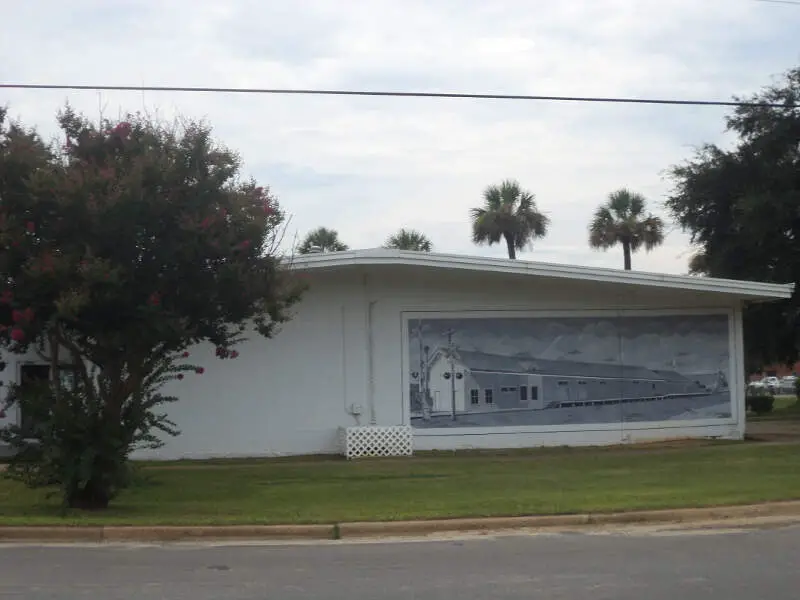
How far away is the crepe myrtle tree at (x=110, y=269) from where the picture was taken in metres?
12.2

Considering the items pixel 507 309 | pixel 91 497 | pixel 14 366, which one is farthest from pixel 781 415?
pixel 91 497

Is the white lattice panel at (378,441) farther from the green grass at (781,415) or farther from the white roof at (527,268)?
the green grass at (781,415)

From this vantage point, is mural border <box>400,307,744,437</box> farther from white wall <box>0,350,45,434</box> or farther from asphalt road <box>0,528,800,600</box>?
asphalt road <box>0,528,800,600</box>

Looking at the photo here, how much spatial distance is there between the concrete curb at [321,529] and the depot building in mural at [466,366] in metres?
8.66

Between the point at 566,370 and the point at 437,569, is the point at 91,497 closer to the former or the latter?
the point at 437,569

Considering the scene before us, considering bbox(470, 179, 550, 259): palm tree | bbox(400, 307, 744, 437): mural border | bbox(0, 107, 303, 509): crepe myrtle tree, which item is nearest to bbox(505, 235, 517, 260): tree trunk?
bbox(470, 179, 550, 259): palm tree

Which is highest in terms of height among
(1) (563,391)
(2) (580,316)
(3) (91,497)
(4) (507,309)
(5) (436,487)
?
(4) (507,309)

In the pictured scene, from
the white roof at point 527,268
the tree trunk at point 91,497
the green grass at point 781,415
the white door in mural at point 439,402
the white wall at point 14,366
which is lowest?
the green grass at point 781,415

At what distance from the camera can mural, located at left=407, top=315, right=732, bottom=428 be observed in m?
21.3

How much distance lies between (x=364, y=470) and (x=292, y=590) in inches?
366

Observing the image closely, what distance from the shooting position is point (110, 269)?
12117 mm

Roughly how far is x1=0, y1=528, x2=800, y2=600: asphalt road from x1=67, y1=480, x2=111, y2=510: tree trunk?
7.58 ft

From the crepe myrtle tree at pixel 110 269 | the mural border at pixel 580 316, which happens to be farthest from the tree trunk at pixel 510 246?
the crepe myrtle tree at pixel 110 269

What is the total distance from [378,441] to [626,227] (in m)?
28.1
